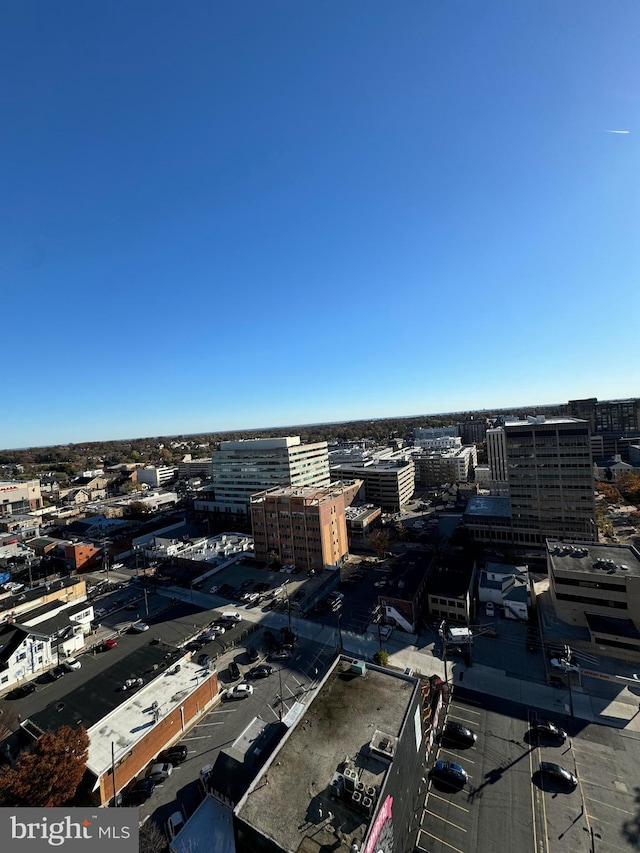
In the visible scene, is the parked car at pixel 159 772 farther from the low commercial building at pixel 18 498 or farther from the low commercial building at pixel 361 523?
the low commercial building at pixel 18 498

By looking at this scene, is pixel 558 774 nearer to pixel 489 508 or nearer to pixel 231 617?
pixel 231 617

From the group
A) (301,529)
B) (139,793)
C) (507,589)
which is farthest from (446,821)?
(301,529)

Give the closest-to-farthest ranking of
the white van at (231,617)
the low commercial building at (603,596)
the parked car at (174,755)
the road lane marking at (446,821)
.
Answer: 1. the road lane marking at (446,821)
2. the parked car at (174,755)
3. the low commercial building at (603,596)
4. the white van at (231,617)

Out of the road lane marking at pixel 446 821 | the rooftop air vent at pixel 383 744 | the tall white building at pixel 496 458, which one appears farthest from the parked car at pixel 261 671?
the tall white building at pixel 496 458

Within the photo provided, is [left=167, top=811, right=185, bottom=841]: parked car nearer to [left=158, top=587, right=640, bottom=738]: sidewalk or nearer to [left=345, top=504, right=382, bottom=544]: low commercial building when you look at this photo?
[left=158, top=587, right=640, bottom=738]: sidewalk

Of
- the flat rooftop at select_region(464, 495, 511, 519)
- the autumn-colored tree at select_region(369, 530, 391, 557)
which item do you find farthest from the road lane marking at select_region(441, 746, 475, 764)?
the flat rooftop at select_region(464, 495, 511, 519)
